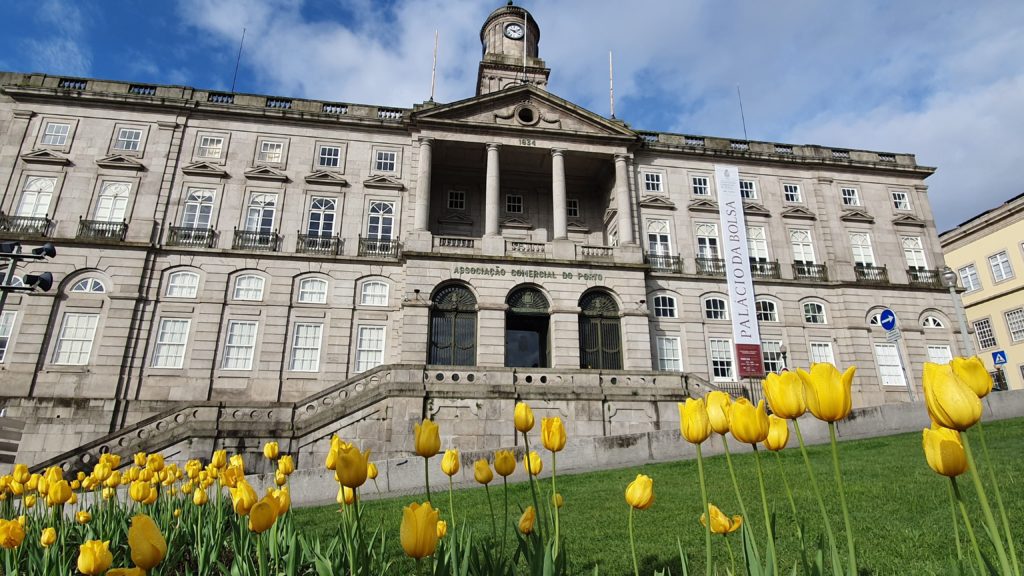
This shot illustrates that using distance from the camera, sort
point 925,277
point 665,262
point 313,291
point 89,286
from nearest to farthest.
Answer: point 89,286 → point 313,291 → point 665,262 → point 925,277

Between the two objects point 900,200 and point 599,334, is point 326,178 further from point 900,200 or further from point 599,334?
point 900,200

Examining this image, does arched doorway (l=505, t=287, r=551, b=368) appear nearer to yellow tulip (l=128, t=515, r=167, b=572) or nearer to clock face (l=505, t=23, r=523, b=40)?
clock face (l=505, t=23, r=523, b=40)

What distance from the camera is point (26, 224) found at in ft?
84.5

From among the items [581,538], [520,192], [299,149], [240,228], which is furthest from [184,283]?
[581,538]

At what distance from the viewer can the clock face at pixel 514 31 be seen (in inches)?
1561

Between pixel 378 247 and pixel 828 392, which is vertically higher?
pixel 378 247

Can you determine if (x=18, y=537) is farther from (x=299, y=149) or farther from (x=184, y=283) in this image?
(x=299, y=149)

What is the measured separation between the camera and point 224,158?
28.9 metres

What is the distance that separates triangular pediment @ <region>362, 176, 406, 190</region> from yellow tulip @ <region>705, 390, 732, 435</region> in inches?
1124

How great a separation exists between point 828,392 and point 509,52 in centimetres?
4121

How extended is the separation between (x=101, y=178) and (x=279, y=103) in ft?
32.0

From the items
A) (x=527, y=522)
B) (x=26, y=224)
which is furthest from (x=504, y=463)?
(x=26, y=224)

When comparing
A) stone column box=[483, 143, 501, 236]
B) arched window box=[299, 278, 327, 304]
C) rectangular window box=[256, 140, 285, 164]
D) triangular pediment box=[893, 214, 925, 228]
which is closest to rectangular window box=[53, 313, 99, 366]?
arched window box=[299, 278, 327, 304]

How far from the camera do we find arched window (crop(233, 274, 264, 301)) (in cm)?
2631
